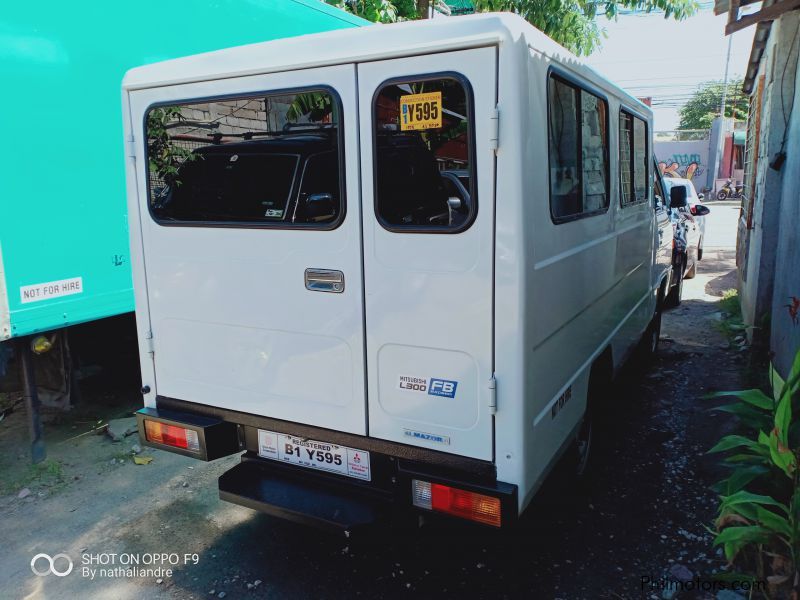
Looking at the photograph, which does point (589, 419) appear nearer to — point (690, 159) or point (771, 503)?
point (771, 503)

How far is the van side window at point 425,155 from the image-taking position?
2.39m

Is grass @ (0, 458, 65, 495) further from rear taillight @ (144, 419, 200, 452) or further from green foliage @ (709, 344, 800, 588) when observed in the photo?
green foliage @ (709, 344, 800, 588)

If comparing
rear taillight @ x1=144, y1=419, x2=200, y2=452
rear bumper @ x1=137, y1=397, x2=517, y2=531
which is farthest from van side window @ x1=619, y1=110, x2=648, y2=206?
rear taillight @ x1=144, y1=419, x2=200, y2=452

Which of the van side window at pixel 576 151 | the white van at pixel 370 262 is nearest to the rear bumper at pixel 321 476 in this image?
the white van at pixel 370 262

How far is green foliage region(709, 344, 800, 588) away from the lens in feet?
8.46

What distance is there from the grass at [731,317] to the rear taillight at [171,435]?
5.80 m

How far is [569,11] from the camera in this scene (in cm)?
718

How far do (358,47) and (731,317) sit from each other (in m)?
6.97

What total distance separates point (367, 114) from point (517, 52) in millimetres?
636

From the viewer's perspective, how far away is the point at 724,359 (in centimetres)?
634

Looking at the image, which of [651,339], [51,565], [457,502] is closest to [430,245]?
[457,502]

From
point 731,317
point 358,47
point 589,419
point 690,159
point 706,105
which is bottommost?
point 731,317

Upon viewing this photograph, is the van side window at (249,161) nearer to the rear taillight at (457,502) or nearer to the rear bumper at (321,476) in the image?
the rear bumper at (321,476)

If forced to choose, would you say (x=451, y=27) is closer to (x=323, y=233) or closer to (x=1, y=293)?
(x=323, y=233)
